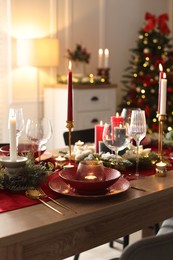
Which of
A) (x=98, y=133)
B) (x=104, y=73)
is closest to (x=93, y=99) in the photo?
(x=104, y=73)

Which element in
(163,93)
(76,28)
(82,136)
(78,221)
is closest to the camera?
(78,221)

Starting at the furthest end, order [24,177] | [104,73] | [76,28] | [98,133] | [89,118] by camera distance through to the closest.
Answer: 1. [76,28]
2. [104,73]
3. [89,118]
4. [98,133]
5. [24,177]

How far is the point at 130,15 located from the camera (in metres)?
5.19

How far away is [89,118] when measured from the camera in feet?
14.3

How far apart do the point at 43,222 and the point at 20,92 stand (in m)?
3.16

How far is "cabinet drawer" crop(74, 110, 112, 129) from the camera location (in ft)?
14.0

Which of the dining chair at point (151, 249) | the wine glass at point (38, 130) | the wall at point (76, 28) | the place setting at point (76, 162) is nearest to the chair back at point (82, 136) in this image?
the place setting at point (76, 162)

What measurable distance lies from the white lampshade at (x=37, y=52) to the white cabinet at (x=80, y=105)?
0.30 m

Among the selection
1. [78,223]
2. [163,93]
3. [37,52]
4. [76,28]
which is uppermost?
[76,28]

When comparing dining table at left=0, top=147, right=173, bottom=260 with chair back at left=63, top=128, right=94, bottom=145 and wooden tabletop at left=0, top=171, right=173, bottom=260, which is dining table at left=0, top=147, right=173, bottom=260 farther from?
chair back at left=63, top=128, right=94, bottom=145

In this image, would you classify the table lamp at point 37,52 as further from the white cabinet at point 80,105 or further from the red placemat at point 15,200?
the red placemat at point 15,200

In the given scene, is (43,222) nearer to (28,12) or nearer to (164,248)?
(164,248)

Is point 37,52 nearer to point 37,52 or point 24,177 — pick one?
point 37,52

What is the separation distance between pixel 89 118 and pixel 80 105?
0.19m
